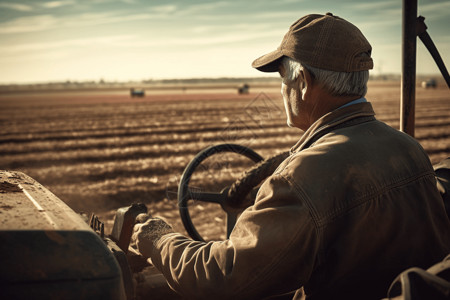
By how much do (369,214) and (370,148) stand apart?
22 centimetres

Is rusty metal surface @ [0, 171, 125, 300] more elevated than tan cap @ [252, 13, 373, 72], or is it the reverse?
tan cap @ [252, 13, 373, 72]

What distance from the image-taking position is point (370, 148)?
1.44 metres

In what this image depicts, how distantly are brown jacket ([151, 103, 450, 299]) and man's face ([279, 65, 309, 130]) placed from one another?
0.18 m

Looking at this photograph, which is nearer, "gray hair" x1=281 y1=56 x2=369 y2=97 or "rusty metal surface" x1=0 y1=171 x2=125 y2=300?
"rusty metal surface" x1=0 y1=171 x2=125 y2=300

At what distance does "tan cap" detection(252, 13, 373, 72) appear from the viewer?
157 centimetres

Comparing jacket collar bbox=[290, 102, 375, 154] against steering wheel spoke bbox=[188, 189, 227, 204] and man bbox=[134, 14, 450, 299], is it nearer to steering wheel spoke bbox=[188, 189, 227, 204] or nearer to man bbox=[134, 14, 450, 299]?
man bbox=[134, 14, 450, 299]

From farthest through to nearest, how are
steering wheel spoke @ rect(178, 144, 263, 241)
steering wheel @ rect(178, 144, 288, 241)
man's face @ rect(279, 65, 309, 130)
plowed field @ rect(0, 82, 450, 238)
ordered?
plowed field @ rect(0, 82, 450, 238)
steering wheel spoke @ rect(178, 144, 263, 241)
steering wheel @ rect(178, 144, 288, 241)
man's face @ rect(279, 65, 309, 130)

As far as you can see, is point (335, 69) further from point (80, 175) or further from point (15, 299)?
point (80, 175)

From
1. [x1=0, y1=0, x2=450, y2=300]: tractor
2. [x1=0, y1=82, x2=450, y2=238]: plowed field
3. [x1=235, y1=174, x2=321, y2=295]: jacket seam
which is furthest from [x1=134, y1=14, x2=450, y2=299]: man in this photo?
[x1=0, y1=82, x2=450, y2=238]: plowed field

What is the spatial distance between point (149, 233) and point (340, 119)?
901 mm

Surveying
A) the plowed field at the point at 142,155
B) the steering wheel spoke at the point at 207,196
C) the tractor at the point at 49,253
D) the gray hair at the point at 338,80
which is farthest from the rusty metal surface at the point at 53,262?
the plowed field at the point at 142,155

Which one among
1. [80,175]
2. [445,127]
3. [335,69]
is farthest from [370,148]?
[445,127]

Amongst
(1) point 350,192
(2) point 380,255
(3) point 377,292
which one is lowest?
(3) point 377,292

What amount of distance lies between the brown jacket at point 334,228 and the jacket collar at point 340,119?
0.05 ft
